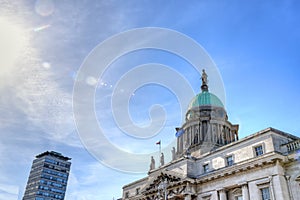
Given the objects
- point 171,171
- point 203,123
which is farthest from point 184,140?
point 171,171

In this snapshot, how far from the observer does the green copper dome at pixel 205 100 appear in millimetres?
60156

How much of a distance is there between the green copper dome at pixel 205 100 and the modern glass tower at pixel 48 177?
366ft

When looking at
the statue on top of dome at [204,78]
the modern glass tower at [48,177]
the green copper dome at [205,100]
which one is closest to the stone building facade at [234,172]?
the green copper dome at [205,100]

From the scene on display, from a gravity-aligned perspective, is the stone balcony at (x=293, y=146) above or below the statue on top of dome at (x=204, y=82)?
below

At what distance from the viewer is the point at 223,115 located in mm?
58188

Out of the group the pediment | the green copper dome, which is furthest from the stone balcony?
the green copper dome

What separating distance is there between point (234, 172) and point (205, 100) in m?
A: 29.2

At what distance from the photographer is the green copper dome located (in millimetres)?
60156

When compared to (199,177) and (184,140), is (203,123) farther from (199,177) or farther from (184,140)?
(199,177)

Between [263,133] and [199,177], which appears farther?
[199,177]

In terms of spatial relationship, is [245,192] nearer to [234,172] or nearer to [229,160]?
[234,172]

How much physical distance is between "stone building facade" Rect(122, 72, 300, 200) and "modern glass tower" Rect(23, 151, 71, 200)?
103732mm

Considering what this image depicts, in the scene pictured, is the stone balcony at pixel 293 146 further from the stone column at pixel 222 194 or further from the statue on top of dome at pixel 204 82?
the statue on top of dome at pixel 204 82

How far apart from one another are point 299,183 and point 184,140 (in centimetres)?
3030
